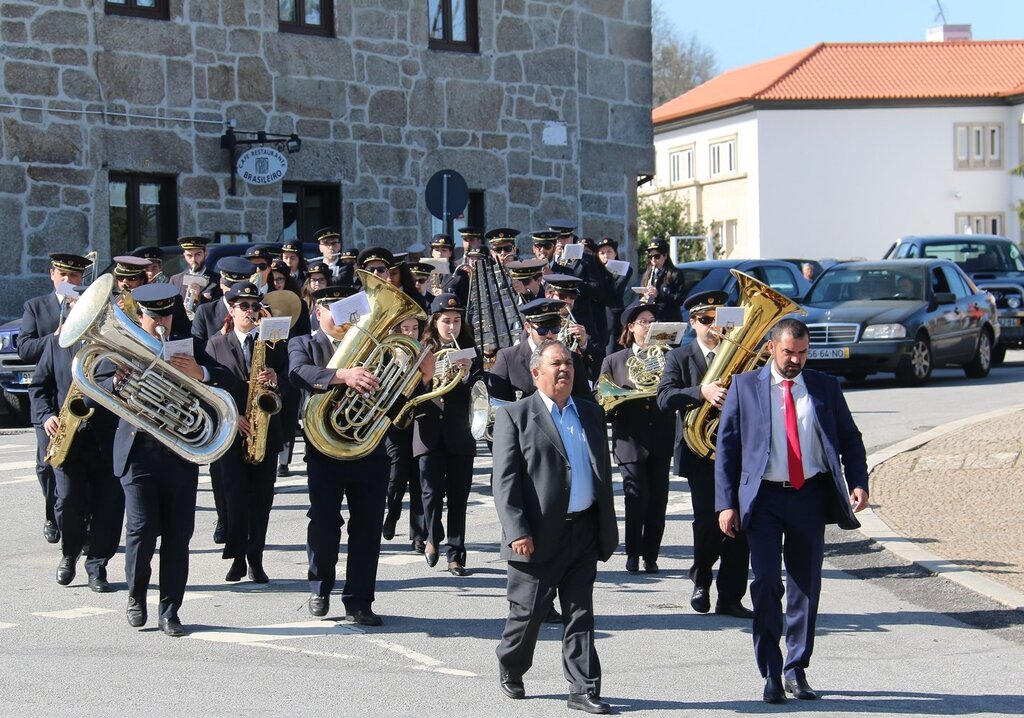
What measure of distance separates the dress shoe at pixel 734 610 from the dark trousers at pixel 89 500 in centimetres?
365

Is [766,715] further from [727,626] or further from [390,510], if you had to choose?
[390,510]

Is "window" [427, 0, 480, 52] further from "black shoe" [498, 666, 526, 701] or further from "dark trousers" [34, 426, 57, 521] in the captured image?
"black shoe" [498, 666, 526, 701]

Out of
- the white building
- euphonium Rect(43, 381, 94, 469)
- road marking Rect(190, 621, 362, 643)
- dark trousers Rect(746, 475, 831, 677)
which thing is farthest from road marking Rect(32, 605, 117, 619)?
the white building

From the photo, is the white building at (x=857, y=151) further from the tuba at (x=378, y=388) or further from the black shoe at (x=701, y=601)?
the tuba at (x=378, y=388)

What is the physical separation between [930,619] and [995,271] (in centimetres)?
1987

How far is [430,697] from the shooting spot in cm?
721

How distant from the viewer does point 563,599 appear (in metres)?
7.30

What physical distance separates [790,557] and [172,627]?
10.5 feet

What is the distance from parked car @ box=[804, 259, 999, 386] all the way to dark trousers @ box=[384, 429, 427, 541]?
35.3 feet

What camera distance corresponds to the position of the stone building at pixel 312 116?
21.1 m

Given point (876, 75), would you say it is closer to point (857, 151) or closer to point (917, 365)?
point (857, 151)

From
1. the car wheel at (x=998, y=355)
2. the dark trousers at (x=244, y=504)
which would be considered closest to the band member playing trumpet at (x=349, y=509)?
the dark trousers at (x=244, y=504)

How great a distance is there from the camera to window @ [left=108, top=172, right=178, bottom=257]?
72.4ft

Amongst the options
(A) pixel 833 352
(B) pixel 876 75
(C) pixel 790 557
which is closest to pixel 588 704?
(C) pixel 790 557
